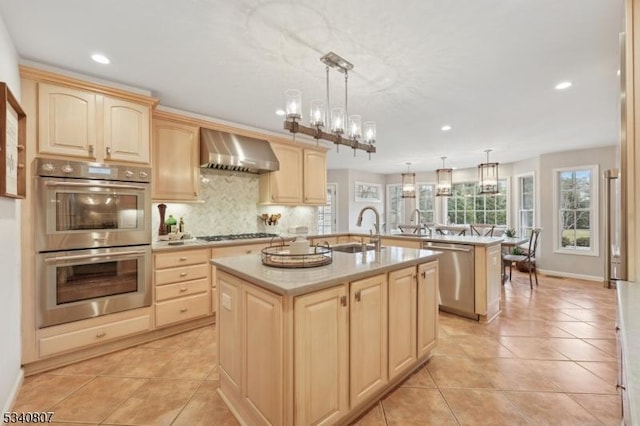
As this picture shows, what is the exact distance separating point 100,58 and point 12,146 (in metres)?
0.98

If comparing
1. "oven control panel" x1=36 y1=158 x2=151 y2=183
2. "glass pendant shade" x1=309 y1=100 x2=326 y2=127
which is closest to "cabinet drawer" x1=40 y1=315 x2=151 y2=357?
"oven control panel" x1=36 y1=158 x2=151 y2=183

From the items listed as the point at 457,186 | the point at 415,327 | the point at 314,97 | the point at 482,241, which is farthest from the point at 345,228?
the point at 415,327

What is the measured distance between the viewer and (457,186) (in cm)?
802

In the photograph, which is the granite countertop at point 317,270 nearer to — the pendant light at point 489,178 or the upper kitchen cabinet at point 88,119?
the upper kitchen cabinet at point 88,119

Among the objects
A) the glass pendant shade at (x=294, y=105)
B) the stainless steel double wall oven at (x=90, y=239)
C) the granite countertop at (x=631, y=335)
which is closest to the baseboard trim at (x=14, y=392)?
the stainless steel double wall oven at (x=90, y=239)

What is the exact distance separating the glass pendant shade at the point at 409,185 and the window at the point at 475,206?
2336 mm

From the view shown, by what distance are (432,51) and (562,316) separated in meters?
3.67

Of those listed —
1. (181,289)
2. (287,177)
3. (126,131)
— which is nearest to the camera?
(126,131)

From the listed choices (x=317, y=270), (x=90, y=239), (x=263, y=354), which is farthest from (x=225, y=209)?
(x=263, y=354)

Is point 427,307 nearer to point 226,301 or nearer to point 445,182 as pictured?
point 226,301

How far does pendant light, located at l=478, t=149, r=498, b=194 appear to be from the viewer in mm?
5105

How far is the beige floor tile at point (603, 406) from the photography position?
5.86ft

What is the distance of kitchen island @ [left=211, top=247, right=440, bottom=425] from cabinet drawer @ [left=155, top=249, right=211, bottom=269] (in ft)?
4.36

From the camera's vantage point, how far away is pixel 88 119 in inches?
101
